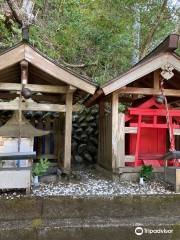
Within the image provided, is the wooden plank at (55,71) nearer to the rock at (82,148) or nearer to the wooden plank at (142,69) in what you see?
the wooden plank at (142,69)

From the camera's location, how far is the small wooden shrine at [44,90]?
20.0ft

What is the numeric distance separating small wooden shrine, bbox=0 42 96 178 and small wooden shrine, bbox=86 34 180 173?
737 millimetres

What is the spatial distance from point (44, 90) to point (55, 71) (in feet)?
1.95

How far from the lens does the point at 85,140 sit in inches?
375

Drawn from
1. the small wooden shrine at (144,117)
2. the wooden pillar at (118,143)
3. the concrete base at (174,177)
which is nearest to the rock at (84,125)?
the small wooden shrine at (144,117)

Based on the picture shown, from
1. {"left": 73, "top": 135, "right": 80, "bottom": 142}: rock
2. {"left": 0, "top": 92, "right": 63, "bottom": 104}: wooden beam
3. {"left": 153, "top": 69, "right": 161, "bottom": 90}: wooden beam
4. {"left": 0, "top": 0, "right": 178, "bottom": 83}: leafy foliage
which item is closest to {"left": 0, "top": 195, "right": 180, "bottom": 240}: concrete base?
{"left": 153, "top": 69, "right": 161, "bottom": 90}: wooden beam

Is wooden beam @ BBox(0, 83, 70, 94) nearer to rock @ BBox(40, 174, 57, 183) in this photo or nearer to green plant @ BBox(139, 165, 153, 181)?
rock @ BBox(40, 174, 57, 183)

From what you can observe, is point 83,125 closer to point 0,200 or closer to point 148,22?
point 0,200

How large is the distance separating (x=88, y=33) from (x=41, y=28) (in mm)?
1966

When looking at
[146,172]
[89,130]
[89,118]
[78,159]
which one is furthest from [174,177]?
[89,118]

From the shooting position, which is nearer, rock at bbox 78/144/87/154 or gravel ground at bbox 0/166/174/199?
gravel ground at bbox 0/166/174/199

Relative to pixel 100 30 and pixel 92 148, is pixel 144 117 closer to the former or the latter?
pixel 92 148

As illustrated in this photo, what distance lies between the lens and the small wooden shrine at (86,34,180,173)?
21.4 feet

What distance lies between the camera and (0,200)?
16.3 feet
